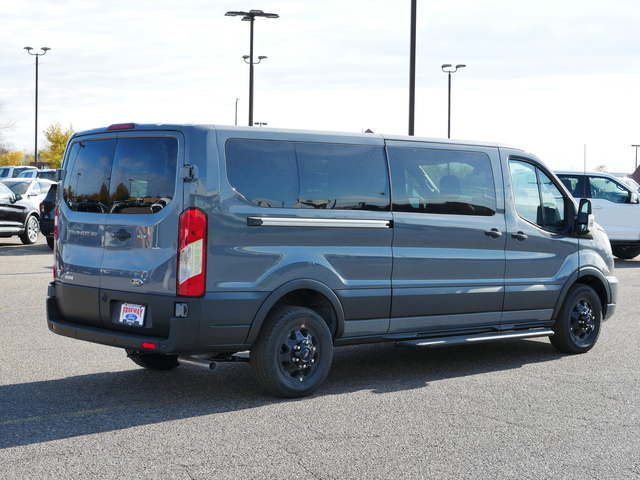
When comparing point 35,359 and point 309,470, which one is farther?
point 35,359

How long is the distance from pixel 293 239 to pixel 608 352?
3905mm

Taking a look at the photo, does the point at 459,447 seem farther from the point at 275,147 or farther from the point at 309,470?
the point at 275,147

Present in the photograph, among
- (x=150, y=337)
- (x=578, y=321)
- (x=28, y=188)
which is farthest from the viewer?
(x=28, y=188)

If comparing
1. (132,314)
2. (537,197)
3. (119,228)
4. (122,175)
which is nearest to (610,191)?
(537,197)

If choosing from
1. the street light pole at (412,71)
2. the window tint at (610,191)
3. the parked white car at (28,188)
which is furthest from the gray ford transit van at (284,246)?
the parked white car at (28,188)

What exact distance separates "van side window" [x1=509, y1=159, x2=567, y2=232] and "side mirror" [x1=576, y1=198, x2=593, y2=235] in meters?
0.14

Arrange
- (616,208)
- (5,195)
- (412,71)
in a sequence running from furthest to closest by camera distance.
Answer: (5,195) < (412,71) < (616,208)

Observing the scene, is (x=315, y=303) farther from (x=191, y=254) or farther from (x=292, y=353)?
(x=191, y=254)

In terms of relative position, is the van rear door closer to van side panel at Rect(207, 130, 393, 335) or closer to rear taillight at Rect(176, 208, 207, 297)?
rear taillight at Rect(176, 208, 207, 297)

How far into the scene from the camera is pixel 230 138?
6.25m

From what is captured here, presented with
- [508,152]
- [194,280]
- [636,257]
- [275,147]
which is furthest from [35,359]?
[636,257]

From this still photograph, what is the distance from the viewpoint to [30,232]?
72.4ft

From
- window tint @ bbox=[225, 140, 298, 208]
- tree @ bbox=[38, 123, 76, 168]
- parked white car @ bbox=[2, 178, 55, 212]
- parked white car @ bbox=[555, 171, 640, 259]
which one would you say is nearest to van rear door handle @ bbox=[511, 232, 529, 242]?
window tint @ bbox=[225, 140, 298, 208]

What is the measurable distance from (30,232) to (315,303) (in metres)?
16.9
